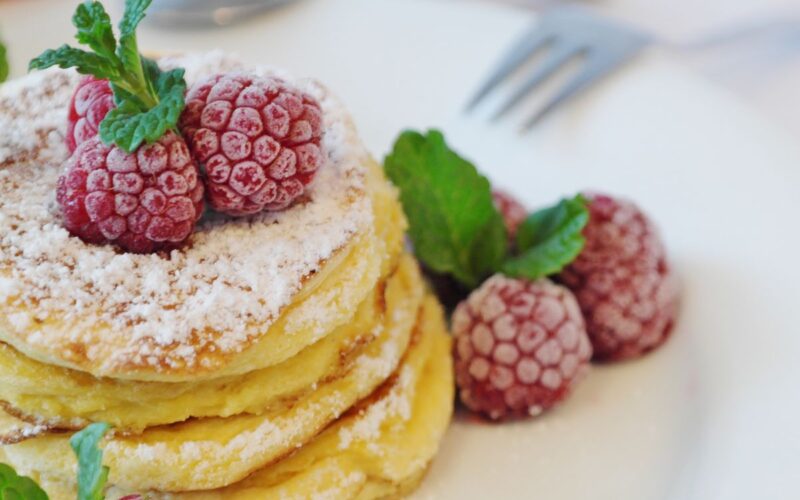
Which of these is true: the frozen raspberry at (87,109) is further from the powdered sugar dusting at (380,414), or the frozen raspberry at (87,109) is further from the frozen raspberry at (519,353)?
the frozen raspberry at (519,353)

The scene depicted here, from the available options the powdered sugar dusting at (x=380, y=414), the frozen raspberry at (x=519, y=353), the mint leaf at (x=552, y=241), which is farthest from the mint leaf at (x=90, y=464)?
the mint leaf at (x=552, y=241)

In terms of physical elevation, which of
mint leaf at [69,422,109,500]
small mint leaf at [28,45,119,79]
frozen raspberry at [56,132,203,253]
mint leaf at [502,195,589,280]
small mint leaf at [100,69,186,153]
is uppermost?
small mint leaf at [28,45,119,79]

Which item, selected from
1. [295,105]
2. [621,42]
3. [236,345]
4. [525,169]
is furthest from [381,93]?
[236,345]

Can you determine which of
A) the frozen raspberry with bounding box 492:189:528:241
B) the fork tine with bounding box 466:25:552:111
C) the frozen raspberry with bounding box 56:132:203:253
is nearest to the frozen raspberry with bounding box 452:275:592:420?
the frozen raspberry with bounding box 492:189:528:241

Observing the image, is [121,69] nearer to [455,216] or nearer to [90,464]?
[90,464]

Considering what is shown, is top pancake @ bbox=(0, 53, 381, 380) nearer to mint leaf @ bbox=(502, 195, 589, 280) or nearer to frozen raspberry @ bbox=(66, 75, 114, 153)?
frozen raspberry @ bbox=(66, 75, 114, 153)

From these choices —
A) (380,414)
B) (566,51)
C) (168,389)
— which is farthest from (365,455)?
(566,51)
